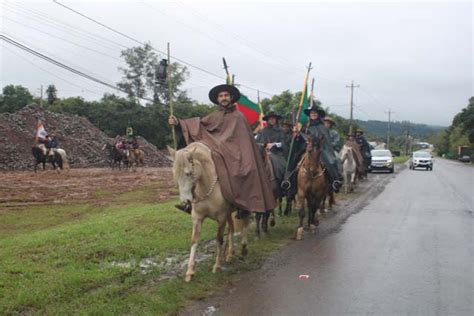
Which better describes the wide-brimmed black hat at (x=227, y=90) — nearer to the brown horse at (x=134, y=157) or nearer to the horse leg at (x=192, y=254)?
the horse leg at (x=192, y=254)

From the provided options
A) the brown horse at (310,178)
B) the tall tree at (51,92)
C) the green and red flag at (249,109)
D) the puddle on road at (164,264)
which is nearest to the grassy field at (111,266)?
the puddle on road at (164,264)

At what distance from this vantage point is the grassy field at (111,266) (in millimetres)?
5883

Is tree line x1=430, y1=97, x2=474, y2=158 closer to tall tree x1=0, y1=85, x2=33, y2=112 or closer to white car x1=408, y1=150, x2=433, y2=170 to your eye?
white car x1=408, y1=150, x2=433, y2=170

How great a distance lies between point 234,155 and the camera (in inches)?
306

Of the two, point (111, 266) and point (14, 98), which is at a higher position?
point (14, 98)

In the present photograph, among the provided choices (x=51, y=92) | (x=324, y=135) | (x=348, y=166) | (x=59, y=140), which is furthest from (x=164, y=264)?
(x=51, y=92)

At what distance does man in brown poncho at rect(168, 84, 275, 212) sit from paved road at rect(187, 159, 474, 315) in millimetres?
1187

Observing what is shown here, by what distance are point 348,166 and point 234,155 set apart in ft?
44.1

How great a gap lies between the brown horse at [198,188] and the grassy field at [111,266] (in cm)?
59

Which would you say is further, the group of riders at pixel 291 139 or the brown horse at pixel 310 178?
the group of riders at pixel 291 139

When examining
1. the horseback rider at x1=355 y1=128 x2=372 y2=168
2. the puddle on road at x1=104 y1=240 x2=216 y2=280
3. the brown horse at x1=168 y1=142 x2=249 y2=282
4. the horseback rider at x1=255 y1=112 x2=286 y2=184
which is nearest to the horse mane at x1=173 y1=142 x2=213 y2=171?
the brown horse at x1=168 y1=142 x2=249 y2=282

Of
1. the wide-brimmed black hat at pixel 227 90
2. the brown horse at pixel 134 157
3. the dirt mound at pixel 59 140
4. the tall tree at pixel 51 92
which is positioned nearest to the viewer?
the wide-brimmed black hat at pixel 227 90

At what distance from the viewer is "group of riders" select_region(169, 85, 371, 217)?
25.4 feet

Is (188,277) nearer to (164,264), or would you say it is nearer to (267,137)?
(164,264)
